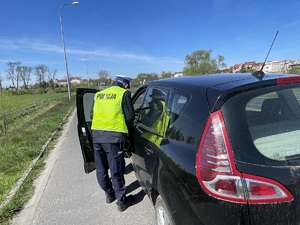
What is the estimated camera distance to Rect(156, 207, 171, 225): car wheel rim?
106 inches

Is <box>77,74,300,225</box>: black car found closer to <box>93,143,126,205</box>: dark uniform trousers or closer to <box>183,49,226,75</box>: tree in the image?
<box>93,143,126,205</box>: dark uniform trousers

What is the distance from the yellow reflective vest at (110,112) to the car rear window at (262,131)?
191 centimetres

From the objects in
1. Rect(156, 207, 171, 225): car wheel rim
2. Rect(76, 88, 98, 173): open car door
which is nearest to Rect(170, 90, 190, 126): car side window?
Rect(156, 207, 171, 225): car wheel rim

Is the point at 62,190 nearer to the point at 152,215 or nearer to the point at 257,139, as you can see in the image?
the point at 152,215

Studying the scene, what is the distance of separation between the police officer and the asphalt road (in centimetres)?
27

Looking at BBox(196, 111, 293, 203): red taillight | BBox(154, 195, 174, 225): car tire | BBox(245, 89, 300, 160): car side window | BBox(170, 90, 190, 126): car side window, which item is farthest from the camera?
BBox(154, 195, 174, 225): car tire

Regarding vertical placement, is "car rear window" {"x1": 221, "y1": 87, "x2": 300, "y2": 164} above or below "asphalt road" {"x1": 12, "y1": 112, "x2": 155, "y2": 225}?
above

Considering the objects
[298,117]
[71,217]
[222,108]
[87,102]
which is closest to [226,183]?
[222,108]

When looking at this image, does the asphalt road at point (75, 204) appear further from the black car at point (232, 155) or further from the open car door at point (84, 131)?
the black car at point (232, 155)

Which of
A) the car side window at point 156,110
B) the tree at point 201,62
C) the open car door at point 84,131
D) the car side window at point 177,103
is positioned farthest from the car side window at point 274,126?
the tree at point 201,62

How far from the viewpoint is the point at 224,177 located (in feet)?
5.87

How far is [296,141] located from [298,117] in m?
0.32

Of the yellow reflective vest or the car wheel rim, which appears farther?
the yellow reflective vest

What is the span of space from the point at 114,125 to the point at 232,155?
216 centimetres
